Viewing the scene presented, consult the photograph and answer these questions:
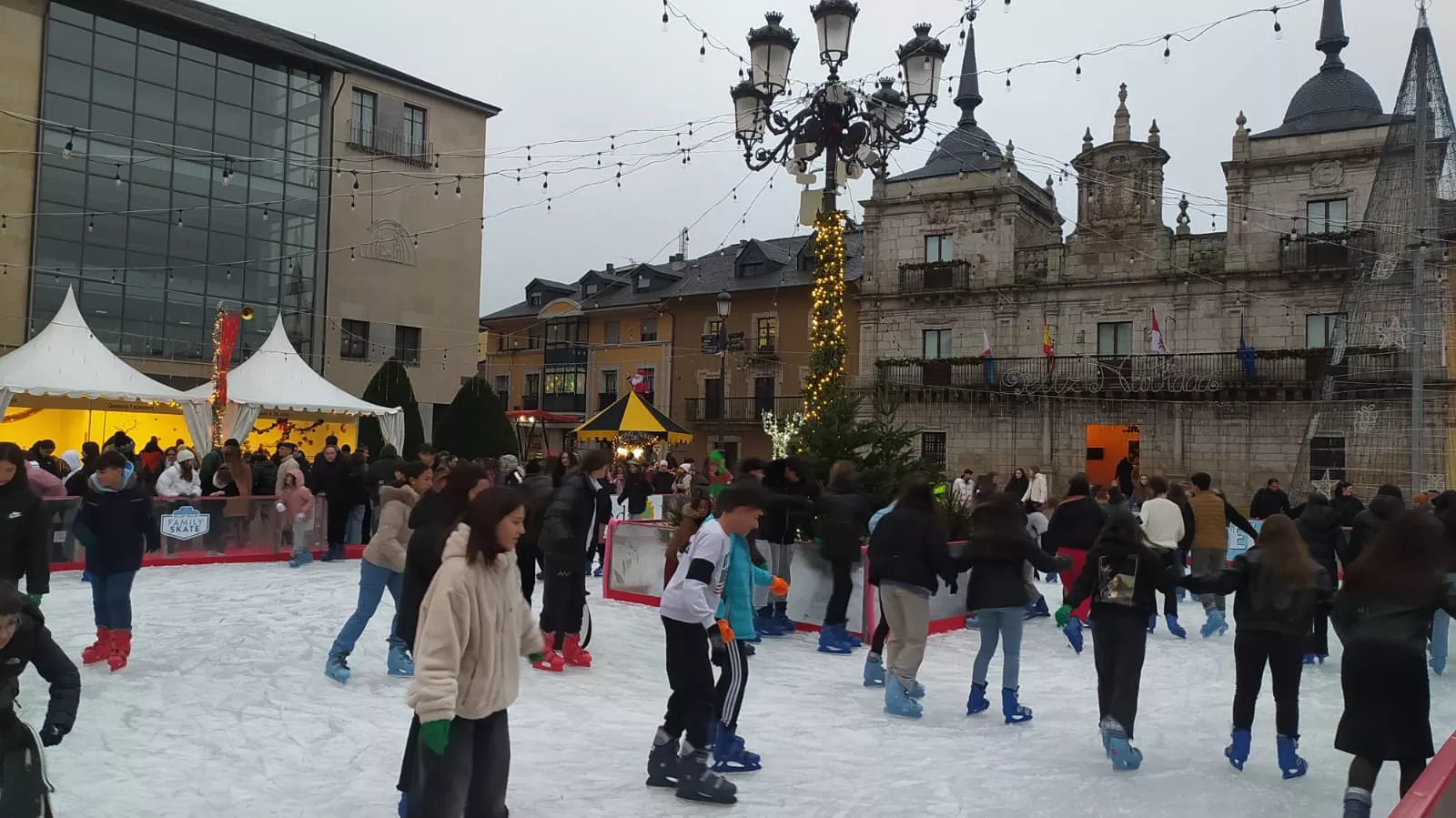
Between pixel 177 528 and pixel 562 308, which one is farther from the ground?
pixel 562 308

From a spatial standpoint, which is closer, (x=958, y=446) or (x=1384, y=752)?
(x=1384, y=752)

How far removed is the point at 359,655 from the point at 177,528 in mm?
5830

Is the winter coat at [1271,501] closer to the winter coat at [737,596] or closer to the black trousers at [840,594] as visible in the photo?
the black trousers at [840,594]

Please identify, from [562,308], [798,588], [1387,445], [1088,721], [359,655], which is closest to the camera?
[1088,721]

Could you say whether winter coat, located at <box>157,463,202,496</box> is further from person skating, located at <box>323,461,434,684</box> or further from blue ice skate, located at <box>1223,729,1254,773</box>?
blue ice skate, located at <box>1223,729,1254,773</box>

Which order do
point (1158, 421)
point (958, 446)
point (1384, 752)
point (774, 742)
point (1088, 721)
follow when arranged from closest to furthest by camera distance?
1. point (1384, 752)
2. point (774, 742)
3. point (1088, 721)
4. point (1158, 421)
5. point (958, 446)

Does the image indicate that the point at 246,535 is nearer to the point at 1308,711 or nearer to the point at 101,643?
the point at 101,643

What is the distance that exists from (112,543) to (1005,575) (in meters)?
6.12

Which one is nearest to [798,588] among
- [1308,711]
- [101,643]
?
[1308,711]

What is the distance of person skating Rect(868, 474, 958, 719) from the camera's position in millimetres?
6613

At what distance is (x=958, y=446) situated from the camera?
31.9m

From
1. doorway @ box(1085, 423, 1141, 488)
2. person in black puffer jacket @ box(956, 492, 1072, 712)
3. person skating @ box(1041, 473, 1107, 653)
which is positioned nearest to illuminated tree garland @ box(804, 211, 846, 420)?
person skating @ box(1041, 473, 1107, 653)

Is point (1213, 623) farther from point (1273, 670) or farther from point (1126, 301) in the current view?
point (1126, 301)

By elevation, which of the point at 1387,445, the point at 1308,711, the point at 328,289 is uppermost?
the point at 328,289
